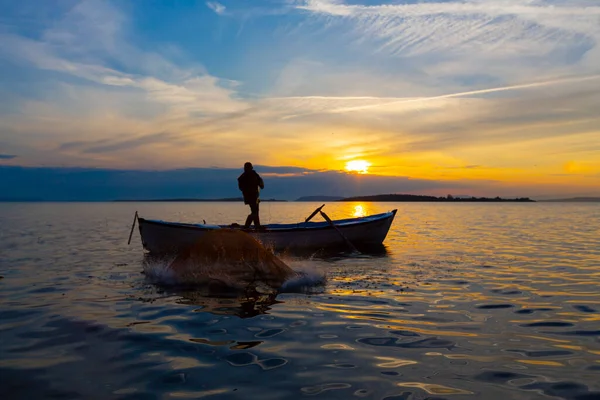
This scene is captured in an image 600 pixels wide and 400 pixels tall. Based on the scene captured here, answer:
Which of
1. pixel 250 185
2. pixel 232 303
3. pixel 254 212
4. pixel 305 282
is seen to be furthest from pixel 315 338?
pixel 254 212

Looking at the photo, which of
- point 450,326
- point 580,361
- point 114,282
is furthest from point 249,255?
point 580,361

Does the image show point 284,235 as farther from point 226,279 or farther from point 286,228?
point 226,279

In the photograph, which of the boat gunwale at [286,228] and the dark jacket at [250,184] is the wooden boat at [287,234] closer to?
the boat gunwale at [286,228]

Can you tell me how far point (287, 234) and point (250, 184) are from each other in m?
3.02

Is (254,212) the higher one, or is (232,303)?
(254,212)

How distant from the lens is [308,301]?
36.9 feet

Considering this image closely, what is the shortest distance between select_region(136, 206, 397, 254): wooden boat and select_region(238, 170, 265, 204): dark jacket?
149cm

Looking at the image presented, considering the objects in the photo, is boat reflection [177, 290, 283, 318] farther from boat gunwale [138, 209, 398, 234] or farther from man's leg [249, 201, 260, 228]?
man's leg [249, 201, 260, 228]

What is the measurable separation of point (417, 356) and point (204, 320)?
4467 millimetres

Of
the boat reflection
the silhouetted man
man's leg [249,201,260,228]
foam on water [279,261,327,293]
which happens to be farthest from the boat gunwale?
the boat reflection

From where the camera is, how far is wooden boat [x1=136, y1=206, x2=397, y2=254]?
21.0 m

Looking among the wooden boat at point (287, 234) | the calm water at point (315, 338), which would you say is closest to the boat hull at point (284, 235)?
the wooden boat at point (287, 234)

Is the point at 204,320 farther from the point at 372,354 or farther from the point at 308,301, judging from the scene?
the point at 372,354

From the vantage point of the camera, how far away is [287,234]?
71.3 feet
